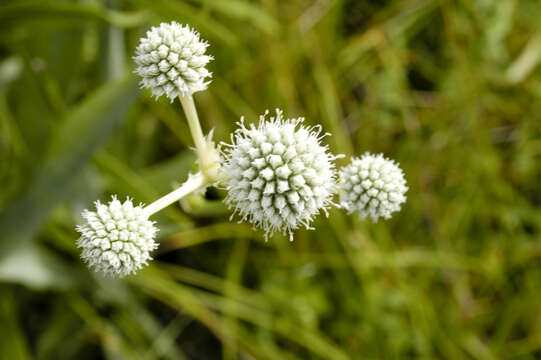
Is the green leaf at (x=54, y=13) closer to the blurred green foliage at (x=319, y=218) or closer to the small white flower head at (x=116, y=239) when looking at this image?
the blurred green foliage at (x=319, y=218)

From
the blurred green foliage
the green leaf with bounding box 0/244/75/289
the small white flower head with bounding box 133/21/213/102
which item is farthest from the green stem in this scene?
the green leaf with bounding box 0/244/75/289

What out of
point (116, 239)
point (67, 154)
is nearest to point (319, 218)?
point (67, 154)

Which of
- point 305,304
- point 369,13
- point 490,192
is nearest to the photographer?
point 305,304

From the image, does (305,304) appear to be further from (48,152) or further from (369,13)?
(369,13)

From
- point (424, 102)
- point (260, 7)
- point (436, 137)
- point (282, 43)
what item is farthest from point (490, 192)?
point (260, 7)

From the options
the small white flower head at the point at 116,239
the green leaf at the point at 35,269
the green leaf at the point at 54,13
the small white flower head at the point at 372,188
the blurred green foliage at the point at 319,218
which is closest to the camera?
the small white flower head at the point at 116,239

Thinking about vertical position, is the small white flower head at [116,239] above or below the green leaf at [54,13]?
below

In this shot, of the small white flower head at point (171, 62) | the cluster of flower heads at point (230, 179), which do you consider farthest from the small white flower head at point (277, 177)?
the small white flower head at point (171, 62)
